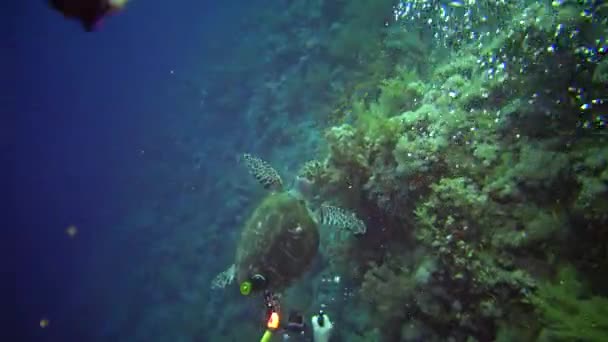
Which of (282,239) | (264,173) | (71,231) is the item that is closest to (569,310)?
(282,239)

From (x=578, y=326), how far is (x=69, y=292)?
31.3 meters

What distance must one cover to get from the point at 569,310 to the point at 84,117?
5689cm

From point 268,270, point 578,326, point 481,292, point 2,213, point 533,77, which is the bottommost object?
point 2,213

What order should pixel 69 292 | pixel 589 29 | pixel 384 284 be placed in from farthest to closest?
pixel 69 292
pixel 384 284
pixel 589 29

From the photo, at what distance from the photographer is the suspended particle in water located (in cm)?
3091

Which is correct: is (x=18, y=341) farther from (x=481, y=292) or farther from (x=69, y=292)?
(x=481, y=292)

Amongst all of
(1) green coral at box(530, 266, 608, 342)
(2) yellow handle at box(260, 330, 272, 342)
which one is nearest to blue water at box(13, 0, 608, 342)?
(1) green coral at box(530, 266, 608, 342)

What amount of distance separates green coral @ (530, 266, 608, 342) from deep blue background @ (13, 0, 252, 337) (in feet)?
68.5

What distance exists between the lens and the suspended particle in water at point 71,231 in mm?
30909

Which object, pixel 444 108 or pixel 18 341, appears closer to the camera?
pixel 444 108

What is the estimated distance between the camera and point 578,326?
3.03 metres

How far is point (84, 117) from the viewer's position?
49.3 meters

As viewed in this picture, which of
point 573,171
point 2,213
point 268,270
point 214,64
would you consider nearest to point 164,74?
point 214,64

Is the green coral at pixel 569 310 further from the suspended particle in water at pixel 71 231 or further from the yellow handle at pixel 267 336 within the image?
the suspended particle in water at pixel 71 231
